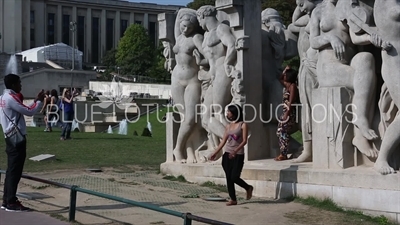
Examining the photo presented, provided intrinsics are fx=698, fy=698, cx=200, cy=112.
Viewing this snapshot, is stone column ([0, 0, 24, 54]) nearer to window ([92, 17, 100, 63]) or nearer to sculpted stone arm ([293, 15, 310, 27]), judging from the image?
window ([92, 17, 100, 63])

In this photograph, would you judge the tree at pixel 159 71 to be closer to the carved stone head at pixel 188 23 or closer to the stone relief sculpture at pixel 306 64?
the carved stone head at pixel 188 23

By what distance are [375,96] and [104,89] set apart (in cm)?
6584

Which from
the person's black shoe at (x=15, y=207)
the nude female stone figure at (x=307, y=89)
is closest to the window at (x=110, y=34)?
the nude female stone figure at (x=307, y=89)

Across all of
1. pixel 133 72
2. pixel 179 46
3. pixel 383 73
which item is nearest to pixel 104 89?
pixel 133 72

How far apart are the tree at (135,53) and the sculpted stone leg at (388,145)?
8149cm

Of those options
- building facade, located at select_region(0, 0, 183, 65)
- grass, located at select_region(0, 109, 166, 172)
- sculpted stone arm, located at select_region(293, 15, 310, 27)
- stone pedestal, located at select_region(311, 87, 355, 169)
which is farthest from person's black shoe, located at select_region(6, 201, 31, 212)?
building facade, located at select_region(0, 0, 183, 65)

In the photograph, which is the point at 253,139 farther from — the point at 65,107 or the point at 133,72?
the point at 133,72

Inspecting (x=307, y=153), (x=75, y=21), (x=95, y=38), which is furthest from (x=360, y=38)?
(x=95, y=38)

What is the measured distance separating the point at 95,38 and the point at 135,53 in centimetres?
3661

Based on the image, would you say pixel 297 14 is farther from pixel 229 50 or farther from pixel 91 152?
pixel 91 152

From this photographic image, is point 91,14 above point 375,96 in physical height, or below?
above

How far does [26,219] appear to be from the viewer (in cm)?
981

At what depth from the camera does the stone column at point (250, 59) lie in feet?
43.3

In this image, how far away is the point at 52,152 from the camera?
19.3 meters
